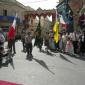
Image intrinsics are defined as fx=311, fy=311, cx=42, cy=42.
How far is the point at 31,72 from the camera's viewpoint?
1396 cm

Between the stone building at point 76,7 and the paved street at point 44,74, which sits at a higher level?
the stone building at point 76,7

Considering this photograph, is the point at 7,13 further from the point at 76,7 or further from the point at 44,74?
the point at 44,74

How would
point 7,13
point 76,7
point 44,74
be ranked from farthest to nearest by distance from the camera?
point 7,13
point 76,7
point 44,74

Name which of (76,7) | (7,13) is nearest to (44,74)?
(76,7)

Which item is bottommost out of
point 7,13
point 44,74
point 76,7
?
point 44,74

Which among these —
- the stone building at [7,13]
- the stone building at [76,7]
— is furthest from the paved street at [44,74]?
the stone building at [7,13]

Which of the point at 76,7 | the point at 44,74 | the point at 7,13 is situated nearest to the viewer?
the point at 44,74

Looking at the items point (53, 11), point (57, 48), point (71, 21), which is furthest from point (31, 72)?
point (53, 11)

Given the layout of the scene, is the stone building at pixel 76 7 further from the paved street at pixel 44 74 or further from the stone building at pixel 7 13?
the stone building at pixel 7 13

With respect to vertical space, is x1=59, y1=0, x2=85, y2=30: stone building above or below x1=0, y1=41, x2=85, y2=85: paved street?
above

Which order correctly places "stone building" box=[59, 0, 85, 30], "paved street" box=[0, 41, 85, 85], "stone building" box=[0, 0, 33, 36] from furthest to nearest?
"stone building" box=[0, 0, 33, 36], "stone building" box=[59, 0, 85, 30], "paved street" box=[0, 41, 85, 85]

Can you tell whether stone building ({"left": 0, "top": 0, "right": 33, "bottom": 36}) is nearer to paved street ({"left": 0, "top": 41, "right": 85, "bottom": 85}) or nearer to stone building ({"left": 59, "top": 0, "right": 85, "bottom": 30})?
stone building ({"left": 59, "top": 0, "right": 85, "bottom": 30})

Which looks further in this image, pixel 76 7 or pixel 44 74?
pixel 76 7

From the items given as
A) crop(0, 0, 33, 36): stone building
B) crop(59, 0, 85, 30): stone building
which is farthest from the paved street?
crop(0, 0, 33, 36): stone building
